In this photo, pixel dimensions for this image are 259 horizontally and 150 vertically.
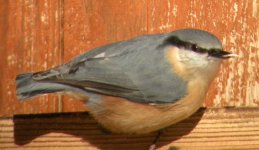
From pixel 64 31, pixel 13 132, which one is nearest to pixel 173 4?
pixel 64 31

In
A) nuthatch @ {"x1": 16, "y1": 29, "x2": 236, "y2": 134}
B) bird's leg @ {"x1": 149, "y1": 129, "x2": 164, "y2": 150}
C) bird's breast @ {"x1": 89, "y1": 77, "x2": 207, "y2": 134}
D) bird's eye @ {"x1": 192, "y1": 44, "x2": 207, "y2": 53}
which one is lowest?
bird's leg @ {"x1": 149, "y1": 129, "x2": 164, "y2": 150}

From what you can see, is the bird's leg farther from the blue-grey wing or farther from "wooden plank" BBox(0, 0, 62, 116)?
"wooden plank" BBox(0, 0, 62, 116)

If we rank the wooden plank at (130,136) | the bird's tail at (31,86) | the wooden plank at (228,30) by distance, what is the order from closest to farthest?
the bird's tail at (31,86)
the wooden plank at (130,136)
the wooden plank at (228,30)

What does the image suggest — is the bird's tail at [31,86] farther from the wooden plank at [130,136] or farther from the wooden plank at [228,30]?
the wooden plank at [228,30]

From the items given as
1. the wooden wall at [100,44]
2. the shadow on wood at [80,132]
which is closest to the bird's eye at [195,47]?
the wooden wall at [100,44]

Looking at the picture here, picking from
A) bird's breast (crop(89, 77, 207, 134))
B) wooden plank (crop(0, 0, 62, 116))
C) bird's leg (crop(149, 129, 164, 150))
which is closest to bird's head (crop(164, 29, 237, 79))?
bird's breast (crop(89, 77, 207, 134))

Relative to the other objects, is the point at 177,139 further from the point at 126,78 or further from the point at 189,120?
the point at 126,78
